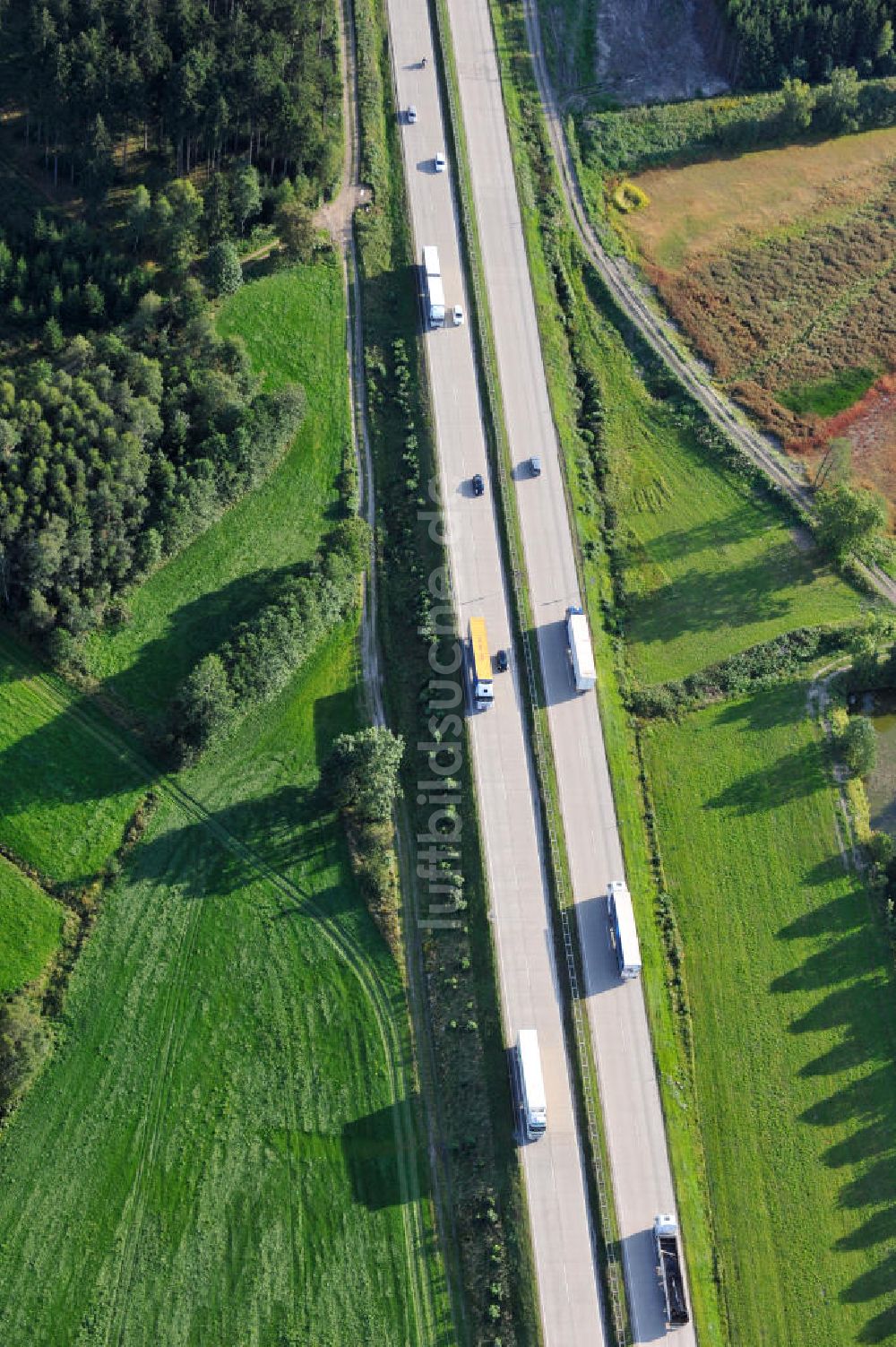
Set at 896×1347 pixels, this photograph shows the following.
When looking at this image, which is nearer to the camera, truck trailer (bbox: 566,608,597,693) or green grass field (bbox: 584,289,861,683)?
truck trailer (bbox: 566,608,597,693)

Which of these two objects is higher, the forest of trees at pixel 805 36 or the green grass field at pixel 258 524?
the forest of trees at pixel 805 36

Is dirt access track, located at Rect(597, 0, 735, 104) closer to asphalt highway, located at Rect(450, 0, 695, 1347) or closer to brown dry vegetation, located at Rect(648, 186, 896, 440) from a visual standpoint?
asphalt highway, located at Rect(450, 0, 695, 1347)

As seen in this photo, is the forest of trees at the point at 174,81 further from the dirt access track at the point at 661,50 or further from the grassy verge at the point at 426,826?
the dirt access track at the point at 661,50

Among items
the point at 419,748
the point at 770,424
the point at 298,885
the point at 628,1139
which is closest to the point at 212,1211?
the point at 298,885

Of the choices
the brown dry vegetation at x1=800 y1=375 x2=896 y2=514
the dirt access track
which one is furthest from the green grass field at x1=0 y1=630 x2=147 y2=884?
the dirt access track

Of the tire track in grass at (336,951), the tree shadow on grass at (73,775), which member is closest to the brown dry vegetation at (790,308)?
the tire track in grass at (336,951)

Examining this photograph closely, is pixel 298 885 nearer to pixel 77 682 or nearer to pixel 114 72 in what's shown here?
pixel 77 682
